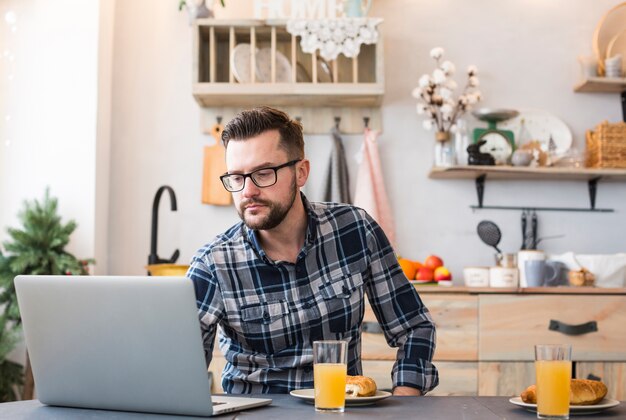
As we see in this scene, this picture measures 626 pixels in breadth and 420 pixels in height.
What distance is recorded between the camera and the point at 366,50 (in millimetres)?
3721

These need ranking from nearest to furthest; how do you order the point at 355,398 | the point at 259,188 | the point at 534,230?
the point at 355,398 → the point at 259,188 → the point at 534,230

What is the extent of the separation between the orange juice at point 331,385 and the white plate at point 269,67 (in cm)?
241

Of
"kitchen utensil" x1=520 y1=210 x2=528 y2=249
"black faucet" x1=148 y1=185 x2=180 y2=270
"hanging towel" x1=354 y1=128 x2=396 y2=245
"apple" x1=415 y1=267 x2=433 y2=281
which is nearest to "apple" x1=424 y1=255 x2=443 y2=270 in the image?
"apple" x1=415 y1=267 x2=433 y2=281

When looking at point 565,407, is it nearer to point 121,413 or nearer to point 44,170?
point 121,413

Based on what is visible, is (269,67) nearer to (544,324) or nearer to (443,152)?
(443,152)

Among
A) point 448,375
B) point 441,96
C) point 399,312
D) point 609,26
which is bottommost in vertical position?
point 448,375

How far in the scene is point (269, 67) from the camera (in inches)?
143

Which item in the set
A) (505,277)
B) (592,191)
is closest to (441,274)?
(505,277)

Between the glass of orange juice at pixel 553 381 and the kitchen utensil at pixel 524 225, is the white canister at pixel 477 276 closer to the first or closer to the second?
the kitchen utensil at pixel 524 225

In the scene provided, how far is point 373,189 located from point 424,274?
0.49 metres

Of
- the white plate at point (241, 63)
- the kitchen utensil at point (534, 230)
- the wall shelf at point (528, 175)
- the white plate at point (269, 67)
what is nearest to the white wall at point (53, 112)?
the white plate at point (241, 63)

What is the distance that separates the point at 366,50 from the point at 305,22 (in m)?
0.35

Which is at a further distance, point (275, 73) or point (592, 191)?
point (592, 191)

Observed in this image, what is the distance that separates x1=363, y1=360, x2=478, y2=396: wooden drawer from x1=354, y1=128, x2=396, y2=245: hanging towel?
2.22ft
